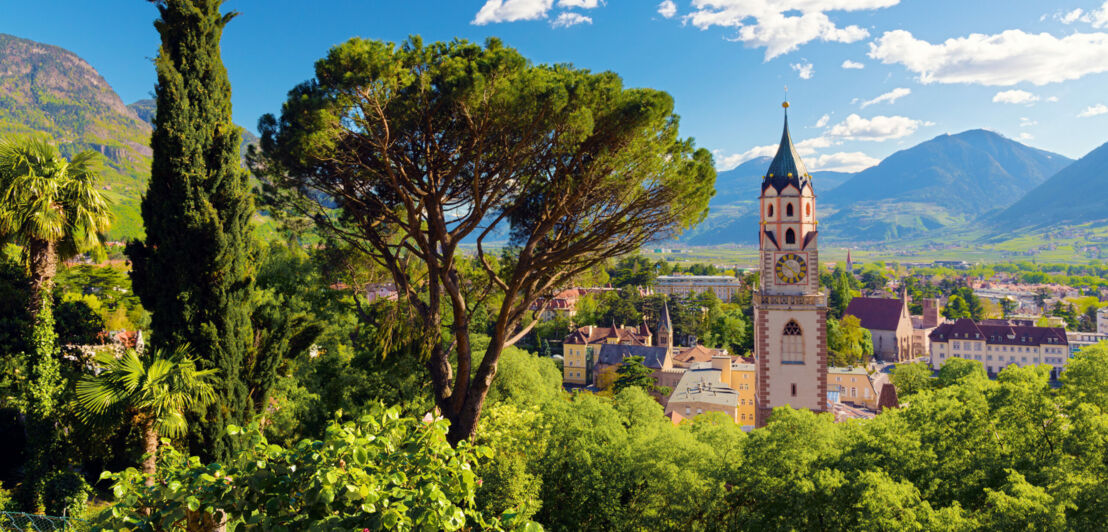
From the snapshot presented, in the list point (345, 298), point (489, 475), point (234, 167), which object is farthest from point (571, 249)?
point (345, 298)

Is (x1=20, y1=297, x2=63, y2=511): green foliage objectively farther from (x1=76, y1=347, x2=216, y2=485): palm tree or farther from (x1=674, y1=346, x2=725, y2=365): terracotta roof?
(x1=674, y1=346, x2=725, y2=365): terracotta roof

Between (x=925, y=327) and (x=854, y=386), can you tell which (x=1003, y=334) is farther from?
(x=854, y=386)

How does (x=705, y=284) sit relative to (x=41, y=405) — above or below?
above

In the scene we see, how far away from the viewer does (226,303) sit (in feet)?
32.2

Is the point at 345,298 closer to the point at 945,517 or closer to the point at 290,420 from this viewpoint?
the point at 290,420

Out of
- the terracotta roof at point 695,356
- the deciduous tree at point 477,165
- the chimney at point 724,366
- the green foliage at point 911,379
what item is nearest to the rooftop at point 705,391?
the chimney at point 724,366

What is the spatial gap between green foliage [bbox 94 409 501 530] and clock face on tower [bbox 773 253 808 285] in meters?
20.2

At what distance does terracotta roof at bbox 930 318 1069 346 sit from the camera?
65.3 meters

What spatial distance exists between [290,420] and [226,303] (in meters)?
7.19

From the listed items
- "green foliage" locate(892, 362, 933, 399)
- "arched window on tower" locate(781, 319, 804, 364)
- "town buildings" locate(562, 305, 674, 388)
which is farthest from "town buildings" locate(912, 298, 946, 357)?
"arched window on tower" locate(781, 319, 804, 364)

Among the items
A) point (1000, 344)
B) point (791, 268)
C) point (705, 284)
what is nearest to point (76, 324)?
point (791, 268)

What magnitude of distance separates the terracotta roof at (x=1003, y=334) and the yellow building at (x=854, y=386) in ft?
103

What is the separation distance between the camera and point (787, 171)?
22906 millimetres

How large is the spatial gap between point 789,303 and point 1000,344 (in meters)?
62.4
